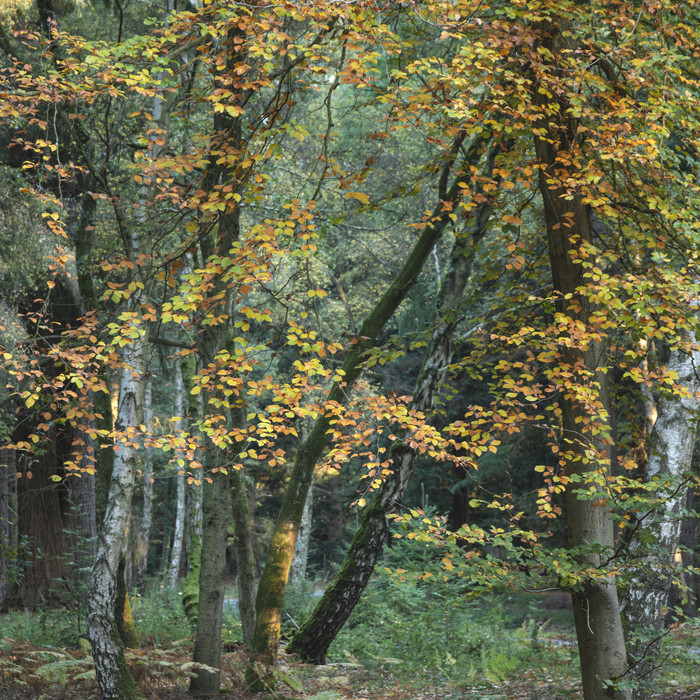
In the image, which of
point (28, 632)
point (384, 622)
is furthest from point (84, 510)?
point (384, 622)

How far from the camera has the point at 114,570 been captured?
555 cm

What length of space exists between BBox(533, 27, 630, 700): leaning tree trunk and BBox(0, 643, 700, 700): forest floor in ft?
4.09

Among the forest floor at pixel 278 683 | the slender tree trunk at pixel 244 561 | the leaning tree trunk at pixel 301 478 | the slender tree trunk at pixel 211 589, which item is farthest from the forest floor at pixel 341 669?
the leaning tree trunk at pixel 301 478

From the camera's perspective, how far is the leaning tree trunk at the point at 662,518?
5.58 meters

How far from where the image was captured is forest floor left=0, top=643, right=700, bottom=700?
18.9 ft

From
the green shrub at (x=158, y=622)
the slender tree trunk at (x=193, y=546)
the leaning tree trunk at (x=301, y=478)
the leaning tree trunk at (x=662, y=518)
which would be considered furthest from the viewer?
the slender tree trunk at (x=193, y=546)

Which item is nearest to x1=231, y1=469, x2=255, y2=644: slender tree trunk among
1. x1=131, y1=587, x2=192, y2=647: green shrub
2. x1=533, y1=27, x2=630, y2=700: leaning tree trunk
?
x1=131, y1=587, x2=192, y2=647: green shrub

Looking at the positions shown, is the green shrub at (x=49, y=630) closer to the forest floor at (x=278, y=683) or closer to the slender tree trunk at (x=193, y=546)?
the forest floor at (x=278, y=683)

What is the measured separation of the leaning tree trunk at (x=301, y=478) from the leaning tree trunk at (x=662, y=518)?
3019 millimetres

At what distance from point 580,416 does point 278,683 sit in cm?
435

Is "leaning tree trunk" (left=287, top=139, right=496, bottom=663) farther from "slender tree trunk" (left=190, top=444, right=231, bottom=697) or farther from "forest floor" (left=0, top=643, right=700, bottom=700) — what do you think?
"slender tree trunk" (left=190, top=444, right=231, bottom=697)

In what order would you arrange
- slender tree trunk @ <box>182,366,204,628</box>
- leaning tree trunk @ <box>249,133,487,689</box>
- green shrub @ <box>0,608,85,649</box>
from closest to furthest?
leaning tree trunk @ <box>249,133,487,689</box> → green shrub @ <box>0,608,85,649</box> → slender tree trunk @ <box>182,366,204,628</box>

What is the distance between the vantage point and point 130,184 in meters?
10.1

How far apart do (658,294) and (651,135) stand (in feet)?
4.01
